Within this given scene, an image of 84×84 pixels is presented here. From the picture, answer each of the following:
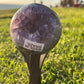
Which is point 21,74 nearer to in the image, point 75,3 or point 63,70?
point 63,70

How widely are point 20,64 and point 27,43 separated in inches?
57.2

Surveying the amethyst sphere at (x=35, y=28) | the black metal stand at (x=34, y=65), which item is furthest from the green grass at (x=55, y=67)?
the amethyst sphere at (x=35, y=28)

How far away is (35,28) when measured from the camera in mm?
1315

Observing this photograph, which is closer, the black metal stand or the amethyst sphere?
the amethyst sphere

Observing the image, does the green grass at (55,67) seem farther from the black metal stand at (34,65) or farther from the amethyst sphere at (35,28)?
the amethyst sphere at (35,28)

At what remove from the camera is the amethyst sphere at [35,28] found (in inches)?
52.1

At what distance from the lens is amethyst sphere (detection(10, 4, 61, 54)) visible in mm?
1322

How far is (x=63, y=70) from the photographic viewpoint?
236cm

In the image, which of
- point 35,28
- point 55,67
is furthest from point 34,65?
point 55,67

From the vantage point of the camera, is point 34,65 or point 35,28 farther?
point 34,65

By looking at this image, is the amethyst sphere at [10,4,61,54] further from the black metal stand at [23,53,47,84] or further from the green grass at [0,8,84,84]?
the green grass at [0,8,84,84]

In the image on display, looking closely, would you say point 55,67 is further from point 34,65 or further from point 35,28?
point 35,28

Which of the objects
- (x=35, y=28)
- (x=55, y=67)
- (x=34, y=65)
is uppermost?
(x=35, y=28)

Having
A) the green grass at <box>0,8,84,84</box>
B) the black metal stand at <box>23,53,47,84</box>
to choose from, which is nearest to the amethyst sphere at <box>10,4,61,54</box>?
the black metal stand at <box>23,53,47,84</box>
